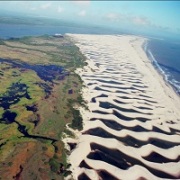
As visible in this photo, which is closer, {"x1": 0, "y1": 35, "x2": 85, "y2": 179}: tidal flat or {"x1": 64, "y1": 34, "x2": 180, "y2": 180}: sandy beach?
{"x1": 0, "y1": 35, "x2": 85, "y2": 179}: tidal flat

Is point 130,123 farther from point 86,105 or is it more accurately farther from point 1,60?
point 1,60

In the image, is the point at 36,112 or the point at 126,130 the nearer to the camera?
the point at 126,130

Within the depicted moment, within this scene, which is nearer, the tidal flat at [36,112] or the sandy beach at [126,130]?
the tidal flat at [36,112]

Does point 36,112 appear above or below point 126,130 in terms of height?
above

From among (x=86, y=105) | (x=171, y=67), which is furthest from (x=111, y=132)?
(x=171, y=67)
